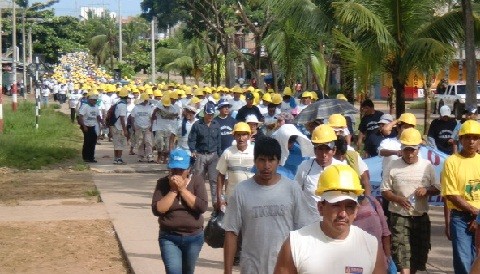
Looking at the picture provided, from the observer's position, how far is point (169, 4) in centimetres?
4722

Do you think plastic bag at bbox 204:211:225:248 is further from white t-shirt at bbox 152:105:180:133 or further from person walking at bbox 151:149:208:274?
white t-shirt at bbox 152:105:180:133

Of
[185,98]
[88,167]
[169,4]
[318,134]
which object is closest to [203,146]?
[318,134]

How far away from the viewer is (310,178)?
27.3ft

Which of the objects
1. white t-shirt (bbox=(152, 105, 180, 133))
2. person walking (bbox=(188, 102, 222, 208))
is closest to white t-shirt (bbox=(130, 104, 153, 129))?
white t-shirt (bbox=(152, 105, 180, 133))

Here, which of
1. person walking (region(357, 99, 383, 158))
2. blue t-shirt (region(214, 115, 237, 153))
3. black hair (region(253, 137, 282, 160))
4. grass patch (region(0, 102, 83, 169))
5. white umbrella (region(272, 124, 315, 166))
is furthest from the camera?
grass patch (region(0, 102, 83, 169))

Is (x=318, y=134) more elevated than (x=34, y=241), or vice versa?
(x=318, y=134)

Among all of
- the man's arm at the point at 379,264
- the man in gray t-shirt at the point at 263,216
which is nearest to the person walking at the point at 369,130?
the man in gray t-shirt at the point at 263,216

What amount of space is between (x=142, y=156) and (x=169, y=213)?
17294mm

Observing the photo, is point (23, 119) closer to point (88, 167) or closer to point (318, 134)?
point (88, 167)

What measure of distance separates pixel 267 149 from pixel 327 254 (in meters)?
2.49

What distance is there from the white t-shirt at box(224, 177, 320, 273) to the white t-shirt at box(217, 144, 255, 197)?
3995mm

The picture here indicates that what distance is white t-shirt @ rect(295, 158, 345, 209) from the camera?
8.27 m

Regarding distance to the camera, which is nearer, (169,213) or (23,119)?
(169,213)

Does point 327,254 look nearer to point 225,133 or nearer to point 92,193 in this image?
point 225,133
